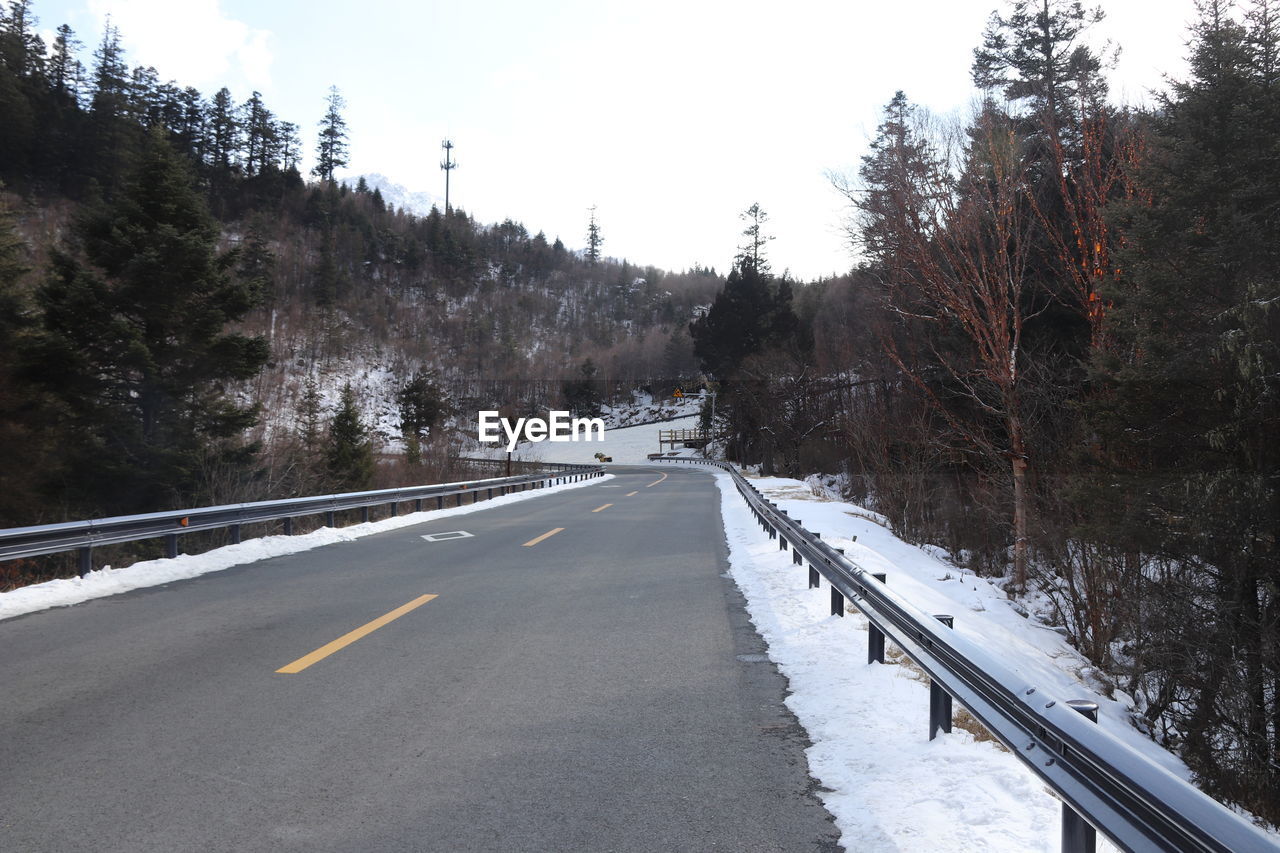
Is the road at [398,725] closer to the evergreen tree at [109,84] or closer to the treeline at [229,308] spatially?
the treeline at [229,308]

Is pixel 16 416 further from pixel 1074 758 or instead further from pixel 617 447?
pixel 617 447

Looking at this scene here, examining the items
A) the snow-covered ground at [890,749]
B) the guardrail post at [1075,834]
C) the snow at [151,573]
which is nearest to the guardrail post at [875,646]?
the snow-covered ground at [890,749]

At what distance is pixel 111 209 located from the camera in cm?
2231

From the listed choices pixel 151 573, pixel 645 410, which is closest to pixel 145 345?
pixel 151 573

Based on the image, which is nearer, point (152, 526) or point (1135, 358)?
point (152, 526)

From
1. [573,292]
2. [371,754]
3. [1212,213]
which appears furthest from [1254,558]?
[573,292]

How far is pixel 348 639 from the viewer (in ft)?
20.1

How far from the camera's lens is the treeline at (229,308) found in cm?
2058

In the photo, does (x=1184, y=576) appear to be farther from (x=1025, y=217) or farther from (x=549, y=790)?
(x=549, y=790)

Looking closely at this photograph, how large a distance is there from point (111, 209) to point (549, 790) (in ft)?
84.5

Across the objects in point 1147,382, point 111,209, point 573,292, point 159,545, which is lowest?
point 159,545

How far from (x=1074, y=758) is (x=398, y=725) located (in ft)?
10.9

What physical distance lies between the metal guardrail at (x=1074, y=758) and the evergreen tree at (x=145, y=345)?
22.5 meters

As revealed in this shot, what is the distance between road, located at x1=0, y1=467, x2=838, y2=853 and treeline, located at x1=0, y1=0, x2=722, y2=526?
15.9m
